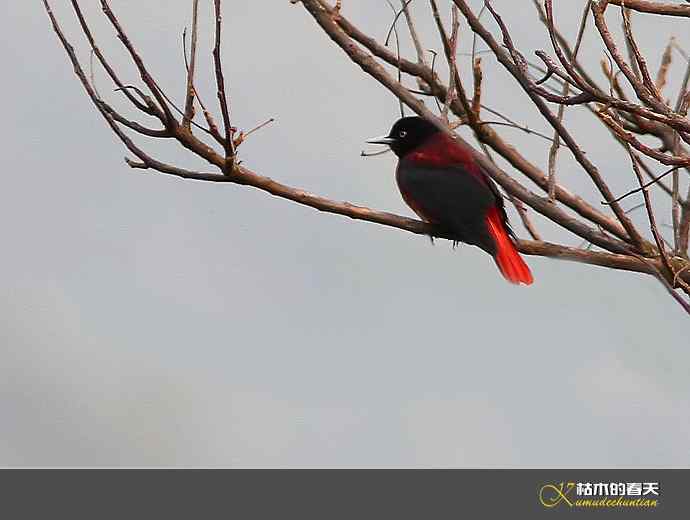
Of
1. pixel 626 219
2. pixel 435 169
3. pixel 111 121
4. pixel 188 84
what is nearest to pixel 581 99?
pixel 626 219

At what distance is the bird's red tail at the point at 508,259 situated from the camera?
140 inches

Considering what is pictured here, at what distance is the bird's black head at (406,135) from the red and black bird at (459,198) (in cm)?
9

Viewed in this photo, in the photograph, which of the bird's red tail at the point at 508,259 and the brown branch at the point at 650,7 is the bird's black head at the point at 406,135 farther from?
the brown branch at the point at 650,7

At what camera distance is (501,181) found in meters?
2.77

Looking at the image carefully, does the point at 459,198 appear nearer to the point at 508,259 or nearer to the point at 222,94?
the point at 508,259

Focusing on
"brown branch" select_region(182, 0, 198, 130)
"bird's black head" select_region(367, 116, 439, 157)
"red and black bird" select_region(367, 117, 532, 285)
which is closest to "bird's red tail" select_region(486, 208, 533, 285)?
"red and black bird" select_region(367, 117, 532, 285)

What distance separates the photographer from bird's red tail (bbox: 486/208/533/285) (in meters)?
3.57

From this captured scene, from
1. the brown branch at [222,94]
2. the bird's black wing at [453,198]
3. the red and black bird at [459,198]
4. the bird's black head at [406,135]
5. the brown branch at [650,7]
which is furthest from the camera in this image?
the bird's black head at [406,135]

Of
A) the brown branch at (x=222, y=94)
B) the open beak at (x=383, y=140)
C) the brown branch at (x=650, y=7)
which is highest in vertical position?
the open beak at (x=383, y=140)

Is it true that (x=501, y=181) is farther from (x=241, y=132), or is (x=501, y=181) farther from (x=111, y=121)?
(x=111, y=121)

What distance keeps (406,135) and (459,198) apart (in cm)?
78

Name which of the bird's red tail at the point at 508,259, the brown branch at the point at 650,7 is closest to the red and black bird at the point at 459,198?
the bird's red tail at the point at 508,259

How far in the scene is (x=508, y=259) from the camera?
3645mm

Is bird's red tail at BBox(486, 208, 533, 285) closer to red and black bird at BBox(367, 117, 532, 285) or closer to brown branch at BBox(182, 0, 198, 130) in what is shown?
red and black bird at BBox(367, 117, 532, 285)
